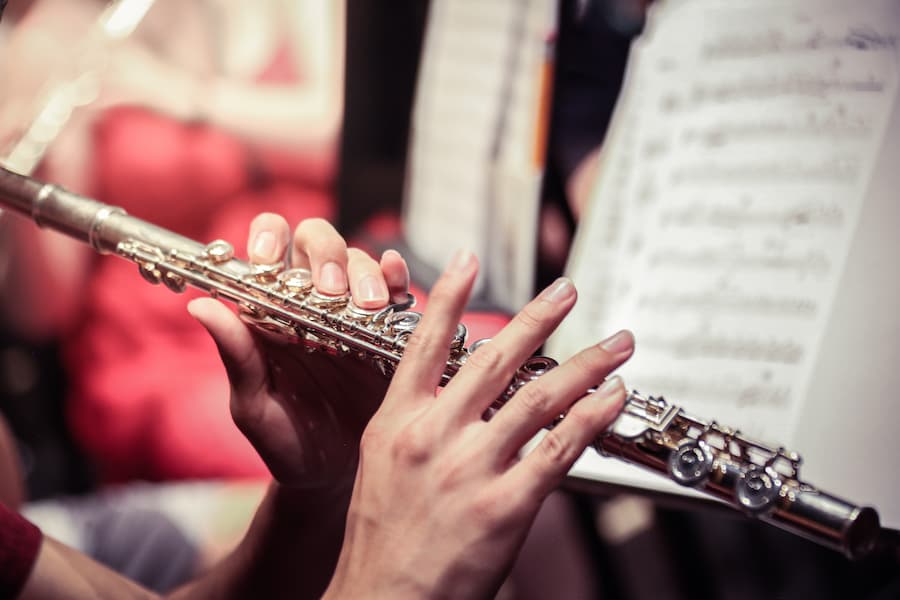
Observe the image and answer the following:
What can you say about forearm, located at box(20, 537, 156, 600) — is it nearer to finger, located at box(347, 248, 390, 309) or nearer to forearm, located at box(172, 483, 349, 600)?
forearm, located at box(172, 483, 349, 600)

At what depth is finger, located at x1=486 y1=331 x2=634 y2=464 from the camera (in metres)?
0.50

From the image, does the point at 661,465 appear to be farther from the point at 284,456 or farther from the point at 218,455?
the point at 218,455

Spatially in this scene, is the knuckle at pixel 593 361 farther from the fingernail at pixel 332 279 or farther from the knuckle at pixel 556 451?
the fingernail at pixel 332 279

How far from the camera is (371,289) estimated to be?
66 centimetres

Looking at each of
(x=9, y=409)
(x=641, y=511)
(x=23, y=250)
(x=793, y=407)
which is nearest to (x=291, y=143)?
(x=23, y=250)

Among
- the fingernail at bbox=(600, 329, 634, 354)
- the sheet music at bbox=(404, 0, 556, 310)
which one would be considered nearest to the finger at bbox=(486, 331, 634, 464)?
the fingernail at bbox=(600, 329, 634, 354)

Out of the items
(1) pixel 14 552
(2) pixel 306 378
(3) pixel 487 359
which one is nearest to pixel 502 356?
(3) pixel 487 359

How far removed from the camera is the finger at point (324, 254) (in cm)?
68

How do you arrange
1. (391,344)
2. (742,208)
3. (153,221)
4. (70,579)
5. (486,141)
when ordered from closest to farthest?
(391,344) < (70,579) < (742,208) < (486,141) < (153,221)

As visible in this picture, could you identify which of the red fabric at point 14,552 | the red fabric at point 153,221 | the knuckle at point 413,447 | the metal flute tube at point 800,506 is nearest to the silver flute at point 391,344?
the metal flute tube at point 800,506

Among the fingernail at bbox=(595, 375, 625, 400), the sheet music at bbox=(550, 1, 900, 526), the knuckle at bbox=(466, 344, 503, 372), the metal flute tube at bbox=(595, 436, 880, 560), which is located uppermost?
the sheet music at bbox=(550, 1, 900, 526)

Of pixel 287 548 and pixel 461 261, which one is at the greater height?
pixel 461 261

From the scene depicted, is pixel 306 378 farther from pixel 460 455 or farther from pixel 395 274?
pixel 460 455

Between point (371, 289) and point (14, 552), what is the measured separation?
42 cm
